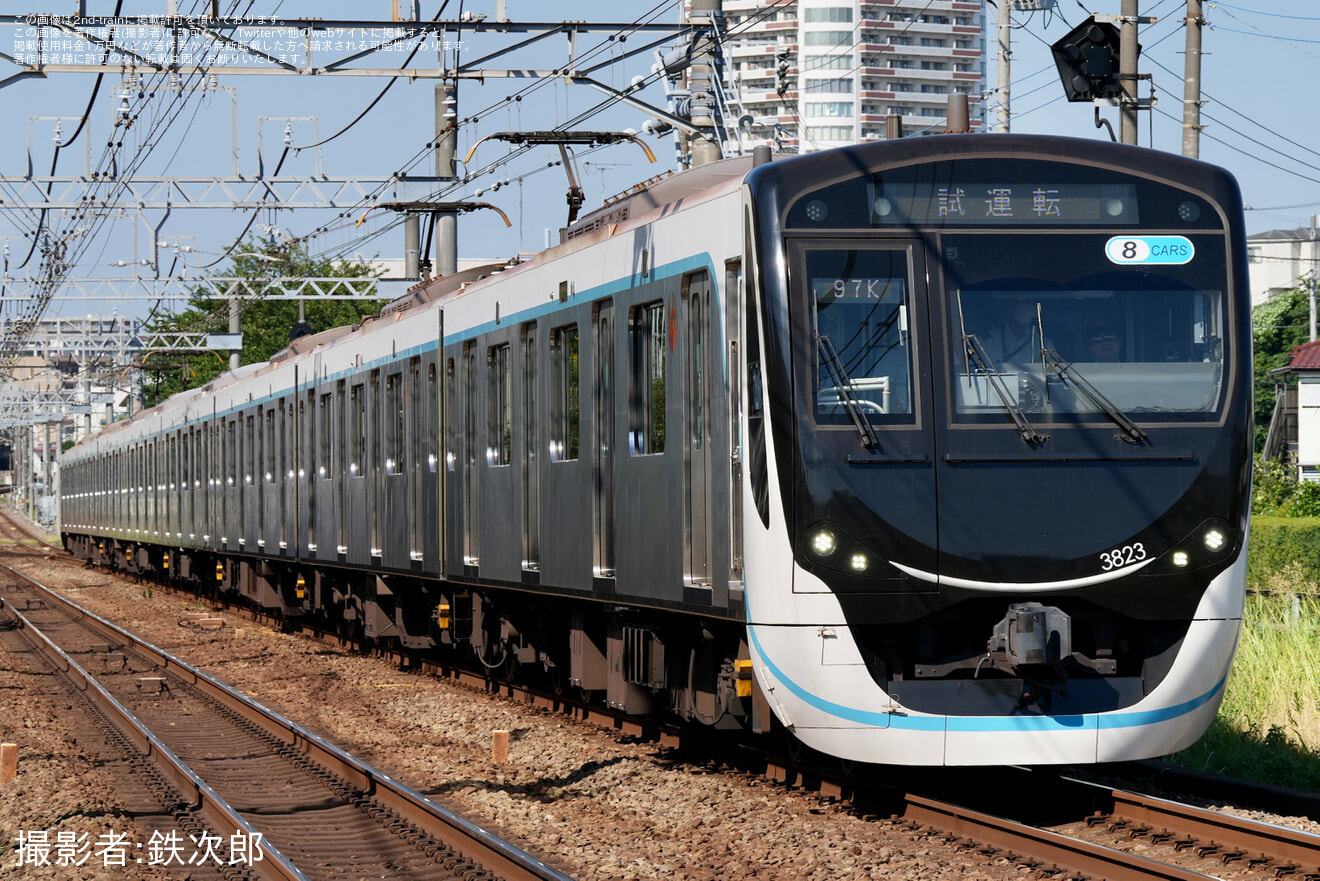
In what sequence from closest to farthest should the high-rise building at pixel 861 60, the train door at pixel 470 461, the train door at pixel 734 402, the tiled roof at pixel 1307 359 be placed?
the train door at pixel 734 402, the train door at pixel 470 461, the tiled roof at pixel 1307 359, the high-rise building at pixel 861 60

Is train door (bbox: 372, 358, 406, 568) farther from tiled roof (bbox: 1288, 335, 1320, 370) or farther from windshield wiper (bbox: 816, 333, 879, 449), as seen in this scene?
tiled roof (bbox: 1288, 335, 1320, 370)

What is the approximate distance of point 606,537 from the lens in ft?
35.7

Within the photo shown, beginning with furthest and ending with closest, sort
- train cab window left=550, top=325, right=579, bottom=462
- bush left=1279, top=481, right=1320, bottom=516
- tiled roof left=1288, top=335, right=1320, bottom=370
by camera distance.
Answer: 1. tiled roof left=1288, top=335, right=1320, bottom=370
2. bush left=1279, top=481, right=1320, bottom=516
3. train cab window left=550, top=325, right=579, bottom=462

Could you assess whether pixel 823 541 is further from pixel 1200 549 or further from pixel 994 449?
pixel 1200 549

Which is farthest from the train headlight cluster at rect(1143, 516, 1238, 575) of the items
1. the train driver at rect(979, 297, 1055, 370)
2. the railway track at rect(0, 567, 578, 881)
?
the railway track at rect(0, 567, 578, 881)

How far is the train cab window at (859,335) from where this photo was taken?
8.23 m

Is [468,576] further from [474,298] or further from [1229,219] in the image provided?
[1229,219]

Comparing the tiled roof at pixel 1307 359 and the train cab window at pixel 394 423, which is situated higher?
the tiled roof at pixel 1307 359

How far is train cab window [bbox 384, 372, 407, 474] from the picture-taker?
53.2ft

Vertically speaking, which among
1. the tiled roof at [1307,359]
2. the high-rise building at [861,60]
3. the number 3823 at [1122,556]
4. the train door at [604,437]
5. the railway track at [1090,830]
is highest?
the high-rise building at [861,60]

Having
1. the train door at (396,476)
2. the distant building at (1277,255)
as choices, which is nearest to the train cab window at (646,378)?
the train door at (396,476)

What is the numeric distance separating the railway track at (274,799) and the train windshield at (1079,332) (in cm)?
295

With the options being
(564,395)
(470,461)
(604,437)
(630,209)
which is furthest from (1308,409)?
(604,437)

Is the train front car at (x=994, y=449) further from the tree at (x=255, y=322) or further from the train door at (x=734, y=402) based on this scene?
the tree at (x=255, y=322)
